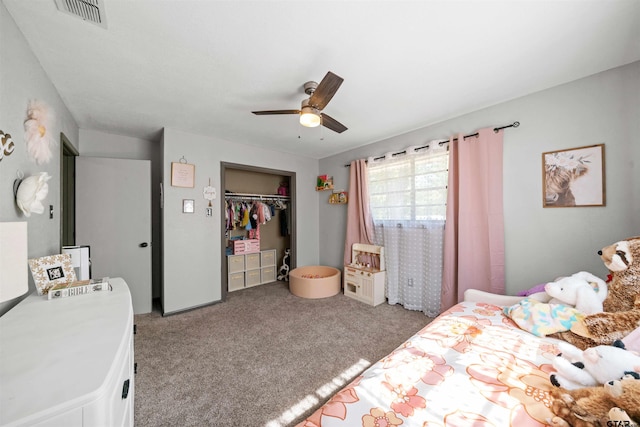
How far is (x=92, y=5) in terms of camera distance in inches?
47.2

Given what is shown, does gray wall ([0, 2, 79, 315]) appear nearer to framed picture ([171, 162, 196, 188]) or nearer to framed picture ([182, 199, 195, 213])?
framed picture ([171, 162, 196, 188])

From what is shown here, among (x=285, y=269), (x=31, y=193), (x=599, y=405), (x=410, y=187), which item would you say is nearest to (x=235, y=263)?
(x=285, y=269)

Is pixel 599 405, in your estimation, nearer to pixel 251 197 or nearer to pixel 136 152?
pixel 251 197

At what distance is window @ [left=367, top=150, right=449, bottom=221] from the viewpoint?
2.77 meters

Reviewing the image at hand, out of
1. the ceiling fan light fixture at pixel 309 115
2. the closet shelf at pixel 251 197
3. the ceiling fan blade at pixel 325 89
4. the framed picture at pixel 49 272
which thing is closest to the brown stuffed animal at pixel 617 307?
the ceiling fan blade at pixel 325 89

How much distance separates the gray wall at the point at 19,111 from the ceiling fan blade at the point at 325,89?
1720 mm

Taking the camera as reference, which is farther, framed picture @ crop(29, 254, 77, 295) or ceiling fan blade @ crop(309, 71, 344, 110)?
ceiling fan blade @ crop(309, 71, 344, 110)

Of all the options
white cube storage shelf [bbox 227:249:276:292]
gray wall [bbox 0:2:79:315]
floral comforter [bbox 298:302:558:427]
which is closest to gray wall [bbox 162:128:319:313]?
white cube storage shelf [bbox 227:249:276:292]

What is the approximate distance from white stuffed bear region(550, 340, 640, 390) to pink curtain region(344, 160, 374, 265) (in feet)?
8.20

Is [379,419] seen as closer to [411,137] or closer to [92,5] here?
[92,5]

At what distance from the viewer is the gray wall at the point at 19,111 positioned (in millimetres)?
1176

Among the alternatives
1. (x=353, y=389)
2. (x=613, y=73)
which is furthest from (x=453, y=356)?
(x=613, y=73)

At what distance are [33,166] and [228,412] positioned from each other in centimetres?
211

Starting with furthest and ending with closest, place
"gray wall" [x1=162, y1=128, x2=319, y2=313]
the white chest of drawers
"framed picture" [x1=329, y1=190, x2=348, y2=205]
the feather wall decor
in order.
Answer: "framed picture" [x1=329, y1=190, x2=348, y2=205]
"gray wall" [x1=162, y1=128, x2=319, y2=313]
the feather wall decor
the white chest of drawers
